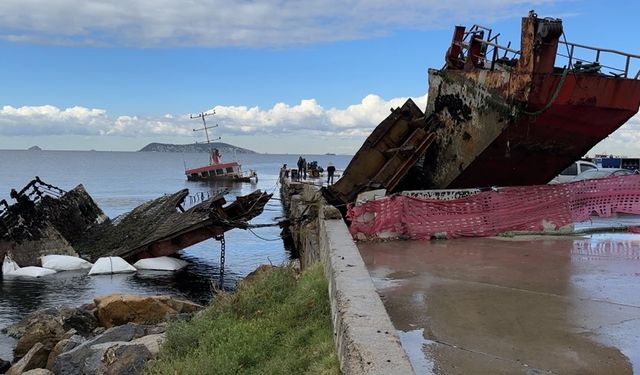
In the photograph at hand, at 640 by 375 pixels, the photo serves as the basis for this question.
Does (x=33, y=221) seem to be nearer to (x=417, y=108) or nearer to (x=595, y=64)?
(x=417, y=108)

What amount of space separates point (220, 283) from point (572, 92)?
40.2ft

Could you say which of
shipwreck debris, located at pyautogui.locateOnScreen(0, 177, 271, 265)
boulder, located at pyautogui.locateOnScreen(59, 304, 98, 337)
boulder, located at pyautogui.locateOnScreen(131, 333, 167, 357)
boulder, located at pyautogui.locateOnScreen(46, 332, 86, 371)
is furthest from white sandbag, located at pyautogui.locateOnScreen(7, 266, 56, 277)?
boulder, located at pyautogui.locateOnScreen(131, 333, 167, 357)

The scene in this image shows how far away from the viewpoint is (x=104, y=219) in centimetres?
2662

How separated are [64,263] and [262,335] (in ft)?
55.0

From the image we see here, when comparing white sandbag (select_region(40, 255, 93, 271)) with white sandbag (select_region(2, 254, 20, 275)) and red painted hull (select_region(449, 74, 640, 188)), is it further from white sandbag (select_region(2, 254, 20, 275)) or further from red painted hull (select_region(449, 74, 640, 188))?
red painted hull (select_region(449, 74, 640, 188))


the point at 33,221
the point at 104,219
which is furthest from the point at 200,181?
the point at 33,221

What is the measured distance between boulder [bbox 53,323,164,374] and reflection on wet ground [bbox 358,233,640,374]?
3203 mm

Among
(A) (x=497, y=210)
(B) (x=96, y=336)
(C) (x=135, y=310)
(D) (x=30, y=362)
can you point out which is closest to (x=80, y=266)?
(C) (x=135, y=310)

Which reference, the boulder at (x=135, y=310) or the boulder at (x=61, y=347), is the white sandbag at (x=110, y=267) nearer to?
the boulder at (x=135, y=310)

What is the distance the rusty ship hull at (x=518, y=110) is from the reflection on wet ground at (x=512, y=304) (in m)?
2.65

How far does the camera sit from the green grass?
542 cm

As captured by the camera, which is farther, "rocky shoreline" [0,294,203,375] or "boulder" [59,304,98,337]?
"boulder" [59,304,98,337]

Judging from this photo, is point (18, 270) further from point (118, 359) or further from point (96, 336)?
point (118, 359)

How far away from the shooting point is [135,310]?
12062mm
